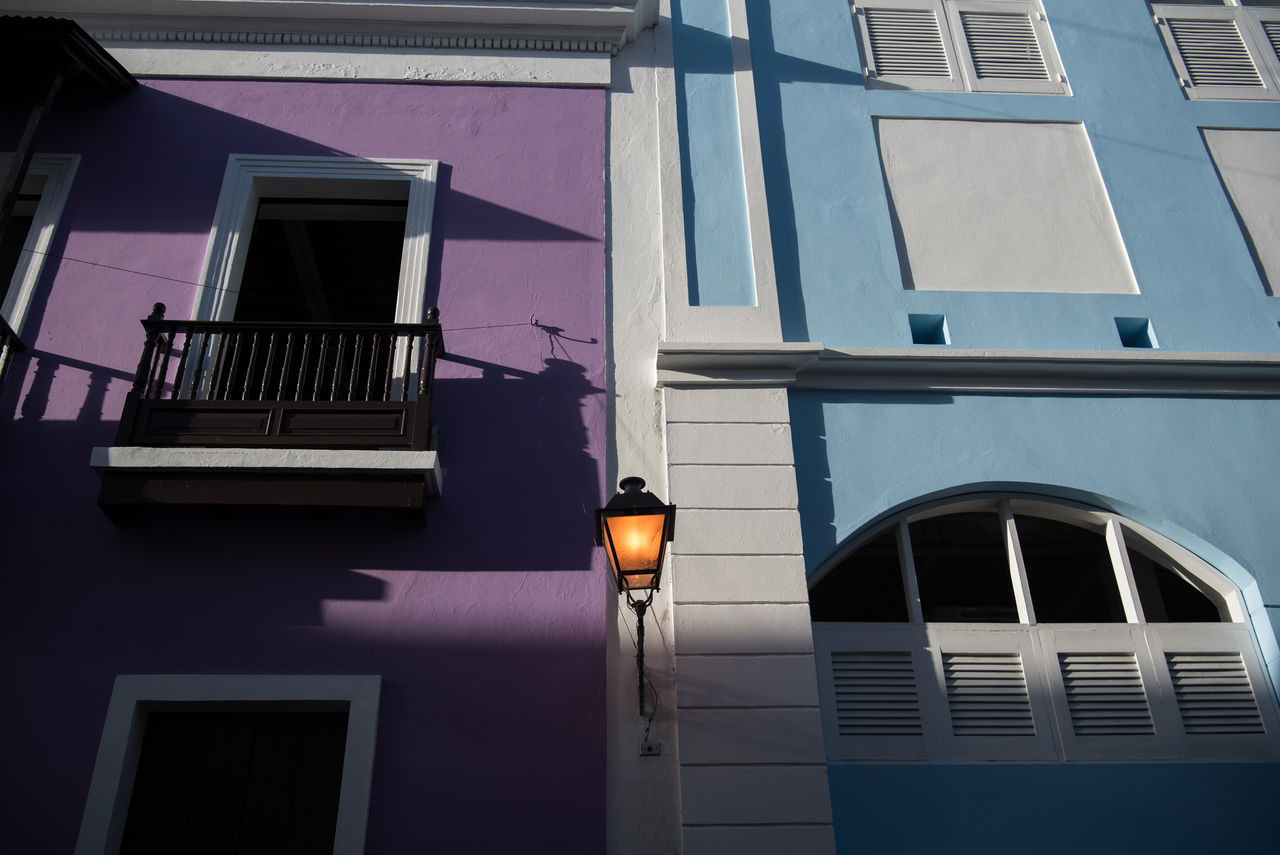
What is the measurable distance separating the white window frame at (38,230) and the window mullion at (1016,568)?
237 inches

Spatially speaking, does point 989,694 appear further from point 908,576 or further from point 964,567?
point 964,567

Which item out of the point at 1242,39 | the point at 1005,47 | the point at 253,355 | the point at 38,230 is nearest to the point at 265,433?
the point at 253,355

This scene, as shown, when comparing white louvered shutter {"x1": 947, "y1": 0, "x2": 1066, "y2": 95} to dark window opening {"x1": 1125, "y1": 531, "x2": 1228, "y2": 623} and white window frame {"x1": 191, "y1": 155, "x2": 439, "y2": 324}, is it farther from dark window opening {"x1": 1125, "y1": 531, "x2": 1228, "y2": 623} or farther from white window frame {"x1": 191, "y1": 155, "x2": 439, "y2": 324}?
white window frame {"x1": 191, "y1": 155, "x2": 439, "y2": 324}

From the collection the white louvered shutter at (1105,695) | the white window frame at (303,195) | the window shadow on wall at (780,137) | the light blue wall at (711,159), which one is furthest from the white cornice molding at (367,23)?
the white louvered shutter at (1105,695)

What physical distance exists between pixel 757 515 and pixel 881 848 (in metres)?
1.79

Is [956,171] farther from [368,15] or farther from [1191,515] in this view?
[368,15]

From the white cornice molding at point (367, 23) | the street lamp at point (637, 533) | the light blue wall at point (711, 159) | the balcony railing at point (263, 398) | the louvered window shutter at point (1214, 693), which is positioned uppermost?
the white cornice molding at point (367, 23)

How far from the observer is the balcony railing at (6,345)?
5.93 metres

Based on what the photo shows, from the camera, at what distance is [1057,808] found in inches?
201

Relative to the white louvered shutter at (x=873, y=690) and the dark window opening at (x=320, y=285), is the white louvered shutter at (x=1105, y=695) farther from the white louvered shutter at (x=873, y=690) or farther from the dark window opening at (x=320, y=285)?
the dark window opening at (x=320, y=285)

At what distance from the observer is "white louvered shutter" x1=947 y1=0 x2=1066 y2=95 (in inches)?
296

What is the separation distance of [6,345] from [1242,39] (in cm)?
915

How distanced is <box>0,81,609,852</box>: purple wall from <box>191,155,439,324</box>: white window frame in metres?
0.11

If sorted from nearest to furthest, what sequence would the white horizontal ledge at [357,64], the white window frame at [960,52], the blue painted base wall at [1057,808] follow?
the blue painted base wall at [1057,808] < the white horizontal ledge at [357,64] < the white window frame at [960,52]
